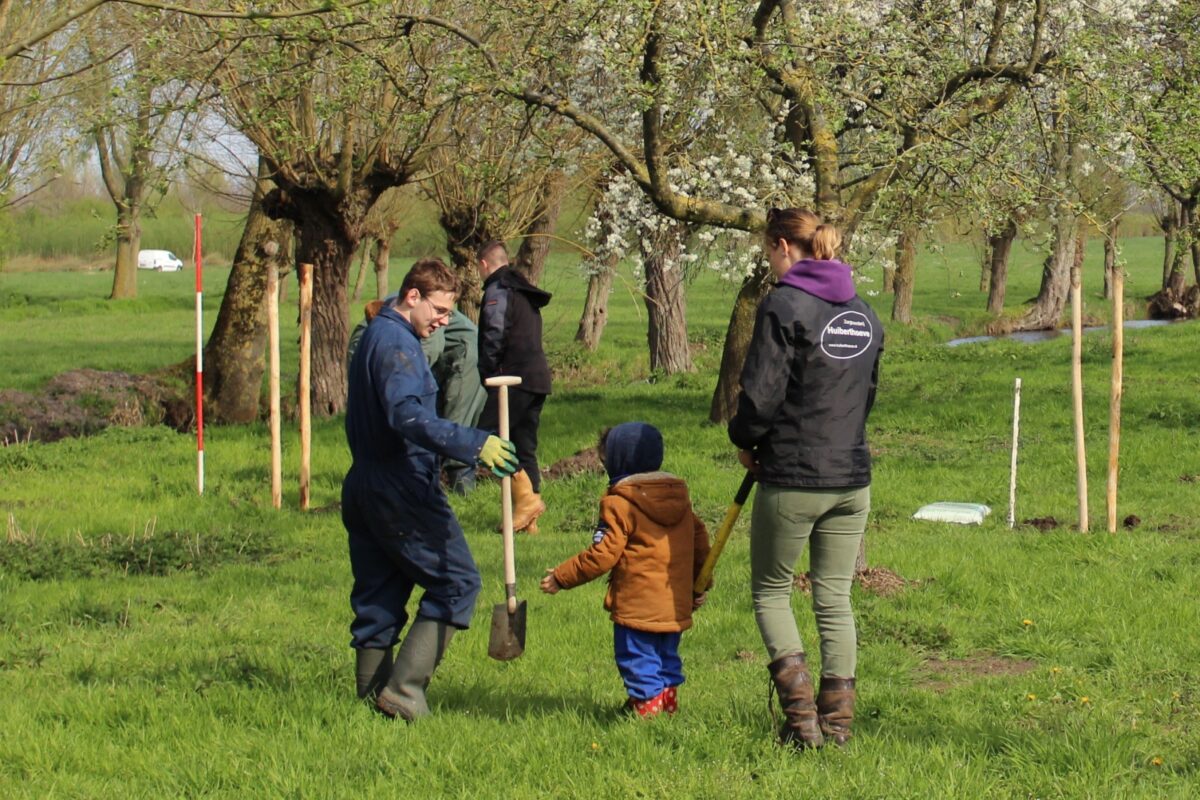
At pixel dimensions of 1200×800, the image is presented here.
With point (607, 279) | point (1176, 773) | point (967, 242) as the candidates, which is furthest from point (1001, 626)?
point (607, 279)

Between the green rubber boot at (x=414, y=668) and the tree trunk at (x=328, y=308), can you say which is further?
the tree trunk at (x=328, y=308)

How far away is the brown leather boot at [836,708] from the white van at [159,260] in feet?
292

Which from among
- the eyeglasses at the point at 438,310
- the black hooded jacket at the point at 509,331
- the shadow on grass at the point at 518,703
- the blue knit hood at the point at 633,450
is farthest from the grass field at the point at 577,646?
the eyeglasses at the point at 438,310

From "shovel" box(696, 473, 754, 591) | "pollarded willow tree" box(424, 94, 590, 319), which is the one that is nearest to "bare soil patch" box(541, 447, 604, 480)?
"pollarded willow tree" box(424, 94, 590, 319)

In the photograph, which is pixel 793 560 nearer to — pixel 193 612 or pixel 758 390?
pixel 758 390

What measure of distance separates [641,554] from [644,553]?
0.04ft

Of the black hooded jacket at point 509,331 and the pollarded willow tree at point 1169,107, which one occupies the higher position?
the pollarded willow tree at point 1169,107

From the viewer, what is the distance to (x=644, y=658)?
17.8 ft

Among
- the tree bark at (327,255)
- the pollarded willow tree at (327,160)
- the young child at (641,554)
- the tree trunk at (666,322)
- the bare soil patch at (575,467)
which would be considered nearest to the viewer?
the young child at (641,554)

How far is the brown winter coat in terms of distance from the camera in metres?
5.29

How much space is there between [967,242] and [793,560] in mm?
11177

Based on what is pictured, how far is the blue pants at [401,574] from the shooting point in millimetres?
5480

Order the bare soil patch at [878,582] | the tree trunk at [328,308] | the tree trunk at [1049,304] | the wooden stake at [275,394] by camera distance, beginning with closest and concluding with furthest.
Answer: the bare soil patch at [878,582] < the wooden stake at [275,394] < the tree trunk at [328,308] < the tree trunk at [1049,304]

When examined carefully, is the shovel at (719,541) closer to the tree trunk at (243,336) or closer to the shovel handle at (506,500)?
the shovel handle at (506,500)
